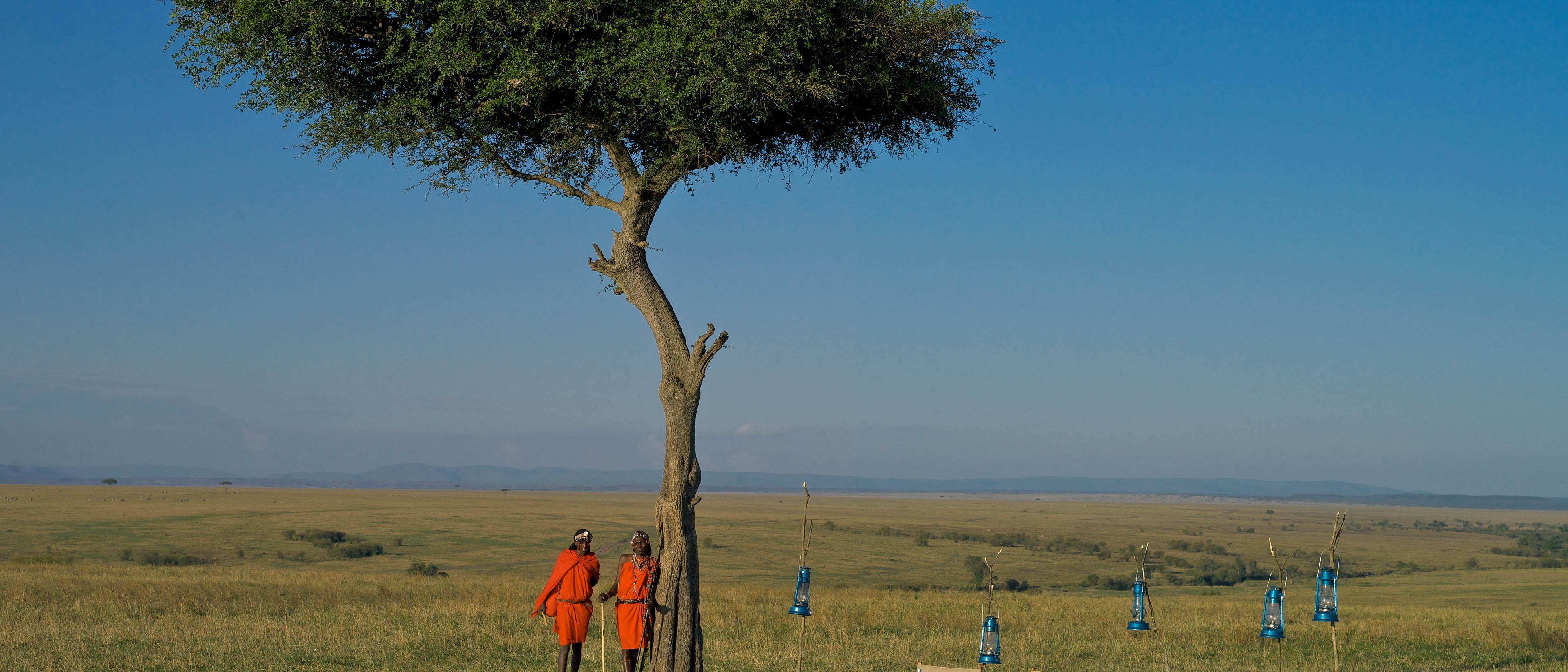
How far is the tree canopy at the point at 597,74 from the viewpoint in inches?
396

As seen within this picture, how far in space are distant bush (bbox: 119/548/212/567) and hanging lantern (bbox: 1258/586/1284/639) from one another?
112ft

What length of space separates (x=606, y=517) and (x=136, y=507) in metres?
34.2

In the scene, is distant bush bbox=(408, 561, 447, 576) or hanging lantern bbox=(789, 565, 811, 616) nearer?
hanging lantern bbox=(789, 565, 811, 616)

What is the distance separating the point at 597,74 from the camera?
10.3 meters

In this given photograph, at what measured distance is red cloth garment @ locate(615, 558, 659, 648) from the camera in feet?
34.7

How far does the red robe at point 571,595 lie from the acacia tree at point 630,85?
90cm

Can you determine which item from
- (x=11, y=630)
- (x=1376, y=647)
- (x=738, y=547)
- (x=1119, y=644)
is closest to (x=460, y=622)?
(x=11, y=630)

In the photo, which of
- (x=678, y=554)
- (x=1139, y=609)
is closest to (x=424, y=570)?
(x=678, y=554)

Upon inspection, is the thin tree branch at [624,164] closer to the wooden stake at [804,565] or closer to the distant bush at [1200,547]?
the wooden stake at [804,565]

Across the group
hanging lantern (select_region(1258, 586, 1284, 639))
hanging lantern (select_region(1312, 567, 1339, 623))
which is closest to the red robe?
hanging lantern (select_region(1258, 586, 1284, 639))

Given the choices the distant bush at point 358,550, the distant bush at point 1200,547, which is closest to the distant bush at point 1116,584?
the distant bush at point 1200,547

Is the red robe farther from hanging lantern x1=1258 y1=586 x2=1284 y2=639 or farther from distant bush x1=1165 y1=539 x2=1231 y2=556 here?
distant bush x1=1165 y1=539 x2=1231 y2=556

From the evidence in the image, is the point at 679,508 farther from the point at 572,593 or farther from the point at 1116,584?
the point at 1116,584

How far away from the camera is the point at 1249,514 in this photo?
15062 cm
